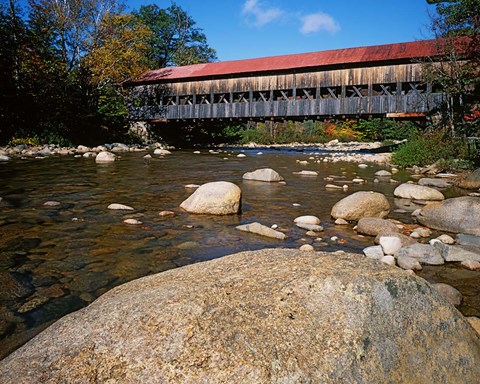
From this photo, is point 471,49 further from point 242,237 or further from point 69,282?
point 69,282

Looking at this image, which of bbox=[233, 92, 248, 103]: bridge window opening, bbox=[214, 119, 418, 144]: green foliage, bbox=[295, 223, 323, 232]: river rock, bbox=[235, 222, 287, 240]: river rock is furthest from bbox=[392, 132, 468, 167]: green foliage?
bbox=[214, 119, 418, 144]: green foliage

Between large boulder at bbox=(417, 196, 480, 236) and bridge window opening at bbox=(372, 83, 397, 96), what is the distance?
1551cm

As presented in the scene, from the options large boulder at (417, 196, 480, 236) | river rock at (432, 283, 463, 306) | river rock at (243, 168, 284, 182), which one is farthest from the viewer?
river rock at (243, 168, 284, 182)

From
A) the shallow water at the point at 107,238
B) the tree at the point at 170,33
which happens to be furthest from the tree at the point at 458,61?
the tree at the point at 170,33

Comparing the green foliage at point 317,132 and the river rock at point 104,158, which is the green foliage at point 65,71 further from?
the green foliage at point 317,132

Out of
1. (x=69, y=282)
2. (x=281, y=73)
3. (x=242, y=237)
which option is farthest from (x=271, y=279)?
(x=281, y=73)

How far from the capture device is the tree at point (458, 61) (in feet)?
50.6

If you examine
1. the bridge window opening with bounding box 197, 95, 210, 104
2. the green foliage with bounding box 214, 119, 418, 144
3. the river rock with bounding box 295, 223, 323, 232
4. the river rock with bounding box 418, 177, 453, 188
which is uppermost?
the bridge window opening with bounding box 197, 95, 210, 104

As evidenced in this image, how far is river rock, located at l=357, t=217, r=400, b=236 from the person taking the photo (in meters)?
5.05

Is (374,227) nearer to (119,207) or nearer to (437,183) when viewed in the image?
(119,207)

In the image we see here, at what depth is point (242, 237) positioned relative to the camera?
4918 mm

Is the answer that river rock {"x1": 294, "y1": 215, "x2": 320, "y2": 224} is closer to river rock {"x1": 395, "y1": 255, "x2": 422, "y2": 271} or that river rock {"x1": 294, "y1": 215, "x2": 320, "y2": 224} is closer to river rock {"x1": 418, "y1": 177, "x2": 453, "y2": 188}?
river rock {"x1": 395, "y1": 255, "x2": 422, "y2": 271}

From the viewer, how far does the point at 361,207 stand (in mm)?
5980

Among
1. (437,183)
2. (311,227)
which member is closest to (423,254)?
(311,227)
